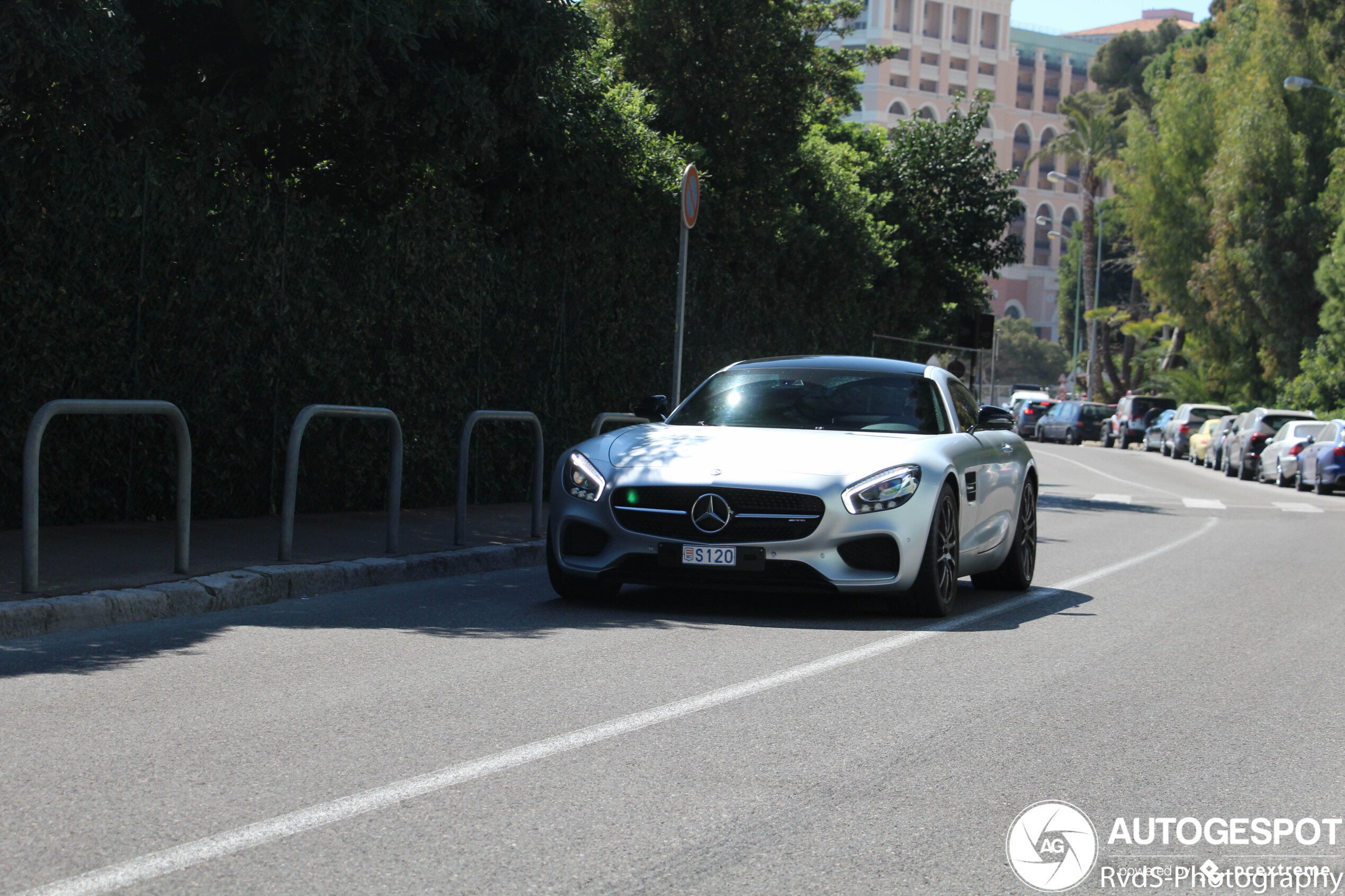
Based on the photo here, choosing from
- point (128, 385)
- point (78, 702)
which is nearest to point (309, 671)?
point (78, 702)

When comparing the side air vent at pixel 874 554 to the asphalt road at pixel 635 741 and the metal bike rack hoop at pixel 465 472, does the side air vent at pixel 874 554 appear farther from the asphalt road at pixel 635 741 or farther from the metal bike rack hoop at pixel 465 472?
the metal bike rack hoop at pixel 465 472

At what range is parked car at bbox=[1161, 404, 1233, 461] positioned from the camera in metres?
47.2

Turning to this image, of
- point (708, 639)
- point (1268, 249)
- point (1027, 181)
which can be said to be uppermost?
point (1027, 181)

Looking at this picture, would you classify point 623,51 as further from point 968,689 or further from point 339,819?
point 339,819

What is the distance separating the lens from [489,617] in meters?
8.58

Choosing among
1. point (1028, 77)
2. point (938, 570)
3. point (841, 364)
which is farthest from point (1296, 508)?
point (1028, 77)

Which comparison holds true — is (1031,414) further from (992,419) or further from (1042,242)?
(1042,242)

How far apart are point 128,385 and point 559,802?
713 centimetres

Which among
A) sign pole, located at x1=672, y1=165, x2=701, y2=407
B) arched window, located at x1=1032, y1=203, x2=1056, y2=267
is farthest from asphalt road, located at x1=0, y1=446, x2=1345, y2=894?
arched window, located at x1=1032, y1=203, x2=1056, y2=267

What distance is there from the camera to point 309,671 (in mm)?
6723

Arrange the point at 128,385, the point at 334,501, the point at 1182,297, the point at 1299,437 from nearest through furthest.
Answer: the point at 128,385
the point at 334,501
the point at 1299,437
the point at 1182,297

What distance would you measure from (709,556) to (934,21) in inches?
5387

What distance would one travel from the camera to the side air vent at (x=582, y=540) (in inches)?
343

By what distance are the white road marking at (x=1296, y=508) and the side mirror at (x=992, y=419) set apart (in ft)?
45.2
